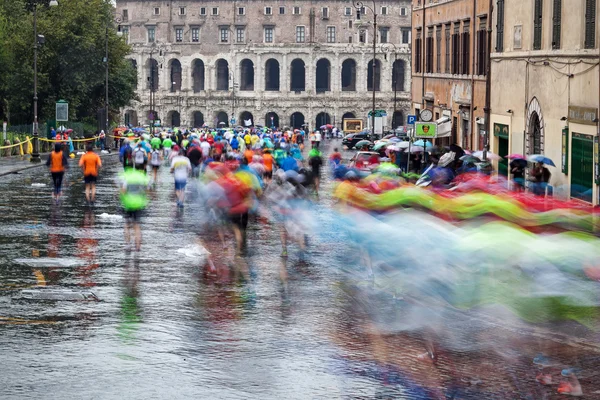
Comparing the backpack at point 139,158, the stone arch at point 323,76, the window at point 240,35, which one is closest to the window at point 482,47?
the backpack at point 139,158

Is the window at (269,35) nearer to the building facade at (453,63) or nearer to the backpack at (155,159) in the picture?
the building facade at (453,63)

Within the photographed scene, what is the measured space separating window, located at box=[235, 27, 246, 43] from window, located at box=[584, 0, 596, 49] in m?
118

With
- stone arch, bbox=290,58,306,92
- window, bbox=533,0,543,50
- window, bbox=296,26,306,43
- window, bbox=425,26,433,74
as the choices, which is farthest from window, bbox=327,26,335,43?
window, bbox=533,0,543,50

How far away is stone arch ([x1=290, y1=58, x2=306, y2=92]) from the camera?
147750mm

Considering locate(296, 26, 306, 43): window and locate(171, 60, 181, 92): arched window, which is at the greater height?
locate(296, 26, 306, 43): window

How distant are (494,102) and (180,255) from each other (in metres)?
21.7

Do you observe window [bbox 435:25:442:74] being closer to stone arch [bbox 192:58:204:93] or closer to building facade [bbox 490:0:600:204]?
building facade [bbox 490:0:600:204]

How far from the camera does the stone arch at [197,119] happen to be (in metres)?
146

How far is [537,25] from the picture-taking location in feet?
115

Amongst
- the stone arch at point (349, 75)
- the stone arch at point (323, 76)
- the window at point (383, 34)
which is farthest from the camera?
the stone arch at point (323, 76)

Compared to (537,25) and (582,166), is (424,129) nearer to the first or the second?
(537,25)

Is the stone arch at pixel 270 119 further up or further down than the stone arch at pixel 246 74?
further down

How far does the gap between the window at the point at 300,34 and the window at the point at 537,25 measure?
111577 mm

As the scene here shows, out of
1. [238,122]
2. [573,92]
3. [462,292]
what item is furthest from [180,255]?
[238,122]
